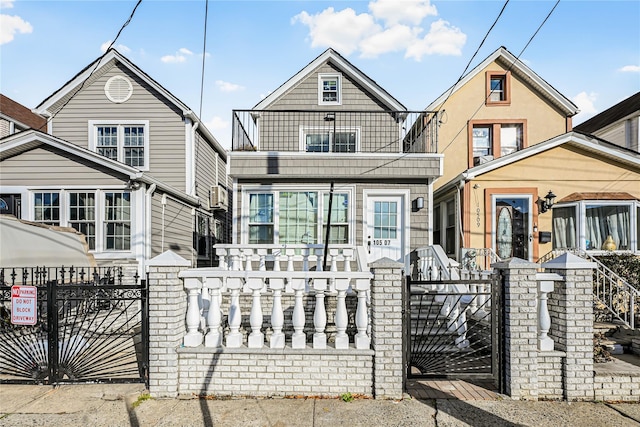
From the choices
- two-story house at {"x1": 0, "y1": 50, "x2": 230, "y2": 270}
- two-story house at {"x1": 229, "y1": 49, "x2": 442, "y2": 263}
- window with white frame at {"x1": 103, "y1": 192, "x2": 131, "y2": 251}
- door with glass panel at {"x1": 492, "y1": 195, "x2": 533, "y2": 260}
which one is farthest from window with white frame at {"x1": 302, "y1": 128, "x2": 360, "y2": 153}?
window with white frame at {"x1": 103, "y1": 192, "x2": 131, "y2": 251}

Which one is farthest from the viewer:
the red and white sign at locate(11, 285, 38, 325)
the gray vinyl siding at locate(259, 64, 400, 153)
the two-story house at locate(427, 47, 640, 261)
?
the gray vinyl siding at locate(259, 64, 400, 153)

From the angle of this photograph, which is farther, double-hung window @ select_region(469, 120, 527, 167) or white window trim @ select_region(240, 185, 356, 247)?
double-hung window @ select_region(469, 120, 527, 167)

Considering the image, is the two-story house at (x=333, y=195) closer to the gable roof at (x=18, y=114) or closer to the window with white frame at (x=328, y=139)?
the window with white frame at (x=328, y=139)

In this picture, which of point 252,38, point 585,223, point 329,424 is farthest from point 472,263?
point 252,38

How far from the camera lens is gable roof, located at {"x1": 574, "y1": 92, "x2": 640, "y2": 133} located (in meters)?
14.0

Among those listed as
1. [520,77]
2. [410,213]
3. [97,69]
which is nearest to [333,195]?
[410,213]

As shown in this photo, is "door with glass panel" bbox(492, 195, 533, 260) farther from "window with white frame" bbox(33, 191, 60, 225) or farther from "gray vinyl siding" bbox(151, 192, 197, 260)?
"window with white frame" bbox(33, 191, 60, 225)

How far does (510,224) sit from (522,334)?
6060 millimetres

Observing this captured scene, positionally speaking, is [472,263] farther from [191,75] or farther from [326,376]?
[191,75]

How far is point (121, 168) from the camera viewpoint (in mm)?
8906

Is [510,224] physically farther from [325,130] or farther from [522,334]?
[522,334]

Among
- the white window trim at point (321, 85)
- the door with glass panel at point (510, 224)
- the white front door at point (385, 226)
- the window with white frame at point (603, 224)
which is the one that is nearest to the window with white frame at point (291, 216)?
the white front door at point (385, 226)

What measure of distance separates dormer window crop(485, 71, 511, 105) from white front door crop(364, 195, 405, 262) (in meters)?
5.82

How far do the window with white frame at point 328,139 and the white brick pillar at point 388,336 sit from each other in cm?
693
